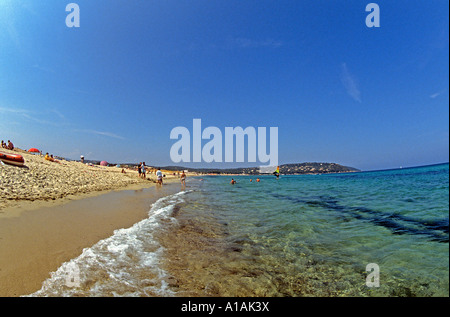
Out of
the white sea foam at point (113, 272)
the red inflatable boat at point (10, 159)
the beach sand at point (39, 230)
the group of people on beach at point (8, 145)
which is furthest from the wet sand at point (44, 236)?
the group of people on beach at point (8, 145)

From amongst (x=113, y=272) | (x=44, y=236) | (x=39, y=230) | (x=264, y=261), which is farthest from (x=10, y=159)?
(x=264, y=261)

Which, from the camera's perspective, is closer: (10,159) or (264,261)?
(264,261)

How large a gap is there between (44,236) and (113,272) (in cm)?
344

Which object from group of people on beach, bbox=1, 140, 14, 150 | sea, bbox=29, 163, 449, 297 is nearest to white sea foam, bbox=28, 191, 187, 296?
sea, bbox=29, 163, 449, 297

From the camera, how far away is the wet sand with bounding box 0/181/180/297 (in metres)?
3.56

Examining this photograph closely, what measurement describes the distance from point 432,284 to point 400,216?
6670mm

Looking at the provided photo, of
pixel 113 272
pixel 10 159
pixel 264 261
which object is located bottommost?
pixel 264 261

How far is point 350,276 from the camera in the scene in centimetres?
412

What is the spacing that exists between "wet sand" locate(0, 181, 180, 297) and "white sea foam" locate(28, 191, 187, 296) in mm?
295

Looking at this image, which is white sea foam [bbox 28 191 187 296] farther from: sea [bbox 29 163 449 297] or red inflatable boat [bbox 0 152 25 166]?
red inflatable boat [bbox 0 152 25 166]

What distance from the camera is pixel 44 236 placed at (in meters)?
5.62

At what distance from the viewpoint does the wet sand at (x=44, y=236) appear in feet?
11.7

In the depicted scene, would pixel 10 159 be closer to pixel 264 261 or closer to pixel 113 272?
pixel 113 272
